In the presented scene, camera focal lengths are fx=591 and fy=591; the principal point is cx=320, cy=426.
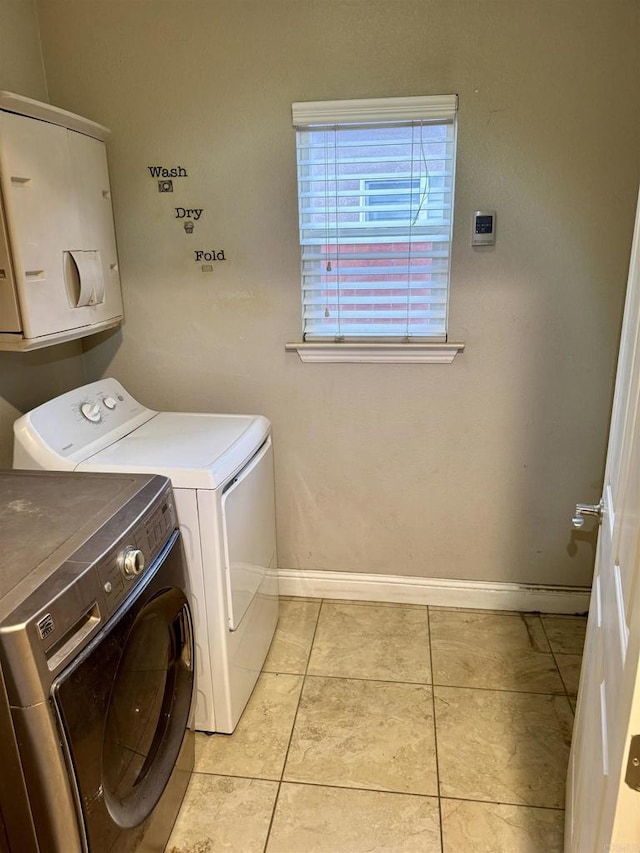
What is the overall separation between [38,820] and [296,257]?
180 cm

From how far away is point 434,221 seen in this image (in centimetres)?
208

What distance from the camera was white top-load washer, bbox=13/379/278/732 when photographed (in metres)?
1.65

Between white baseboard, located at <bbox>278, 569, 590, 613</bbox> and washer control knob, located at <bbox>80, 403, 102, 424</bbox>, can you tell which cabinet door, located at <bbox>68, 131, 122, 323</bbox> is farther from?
white baseboard, located at <bbox>278, 569, 590, 613</bbox>

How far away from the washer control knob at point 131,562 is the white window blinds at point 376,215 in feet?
4.06

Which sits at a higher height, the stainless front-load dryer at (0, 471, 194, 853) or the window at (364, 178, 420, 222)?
the window at (364, 178, 420, 222)

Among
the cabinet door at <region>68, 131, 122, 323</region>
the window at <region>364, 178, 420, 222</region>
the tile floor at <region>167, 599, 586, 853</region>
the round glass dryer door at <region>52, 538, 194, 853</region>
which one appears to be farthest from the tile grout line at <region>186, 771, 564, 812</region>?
the window at <region>364, 178, 420, 222</region>

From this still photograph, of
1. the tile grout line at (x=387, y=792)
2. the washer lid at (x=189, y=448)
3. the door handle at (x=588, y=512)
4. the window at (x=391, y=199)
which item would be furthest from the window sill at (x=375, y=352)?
the tile grout line at (x=387, y=792)

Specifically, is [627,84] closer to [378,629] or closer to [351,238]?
[351,238]

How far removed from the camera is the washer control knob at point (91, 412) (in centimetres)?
194

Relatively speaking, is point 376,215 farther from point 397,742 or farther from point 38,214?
point 397,742

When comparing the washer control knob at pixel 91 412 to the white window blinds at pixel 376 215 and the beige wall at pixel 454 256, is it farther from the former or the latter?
the white window blinds at pixel 376 215

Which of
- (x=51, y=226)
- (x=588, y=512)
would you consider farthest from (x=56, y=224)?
(x=588, y=512)

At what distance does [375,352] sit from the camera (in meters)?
2.22

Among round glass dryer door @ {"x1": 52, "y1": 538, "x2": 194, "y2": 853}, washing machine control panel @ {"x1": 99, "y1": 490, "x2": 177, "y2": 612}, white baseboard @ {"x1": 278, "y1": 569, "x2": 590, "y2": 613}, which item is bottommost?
white baseboard @ {"x1": 278, "y1": 569, "x2": 590, "y2": 613}
